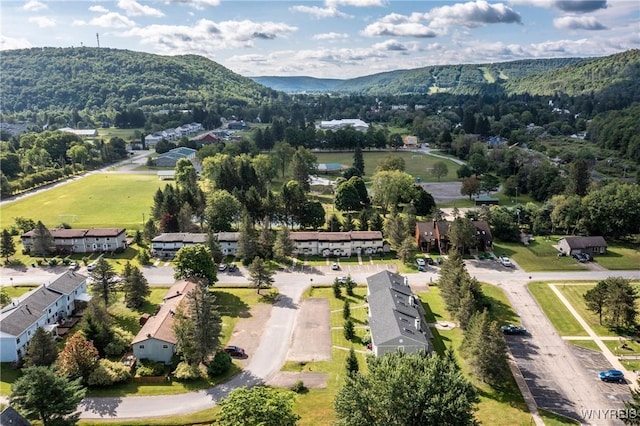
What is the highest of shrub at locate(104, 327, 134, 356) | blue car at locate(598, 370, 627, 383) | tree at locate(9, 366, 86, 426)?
tree at locate(9, 366, 86, 426)

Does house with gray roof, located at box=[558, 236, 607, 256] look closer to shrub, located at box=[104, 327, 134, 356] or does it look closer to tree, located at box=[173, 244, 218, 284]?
tree, located at box=[173, 244, 218, 284]

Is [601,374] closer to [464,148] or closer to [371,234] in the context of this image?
[371,234]

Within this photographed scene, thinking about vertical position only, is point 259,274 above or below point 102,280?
below

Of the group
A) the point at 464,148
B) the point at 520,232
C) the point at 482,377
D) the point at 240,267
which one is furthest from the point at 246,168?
the point at 464,148

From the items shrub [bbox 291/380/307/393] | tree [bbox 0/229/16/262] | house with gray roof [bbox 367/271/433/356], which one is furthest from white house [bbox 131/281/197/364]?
tree [bbox 0/229/16/262]

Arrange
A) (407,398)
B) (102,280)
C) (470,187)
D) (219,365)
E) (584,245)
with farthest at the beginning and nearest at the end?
(470,187) → (584,245) → (102,280) → (219,365) → (407,398)

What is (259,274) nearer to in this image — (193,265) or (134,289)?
(193,265)

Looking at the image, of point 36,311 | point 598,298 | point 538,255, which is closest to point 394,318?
point 598,298
